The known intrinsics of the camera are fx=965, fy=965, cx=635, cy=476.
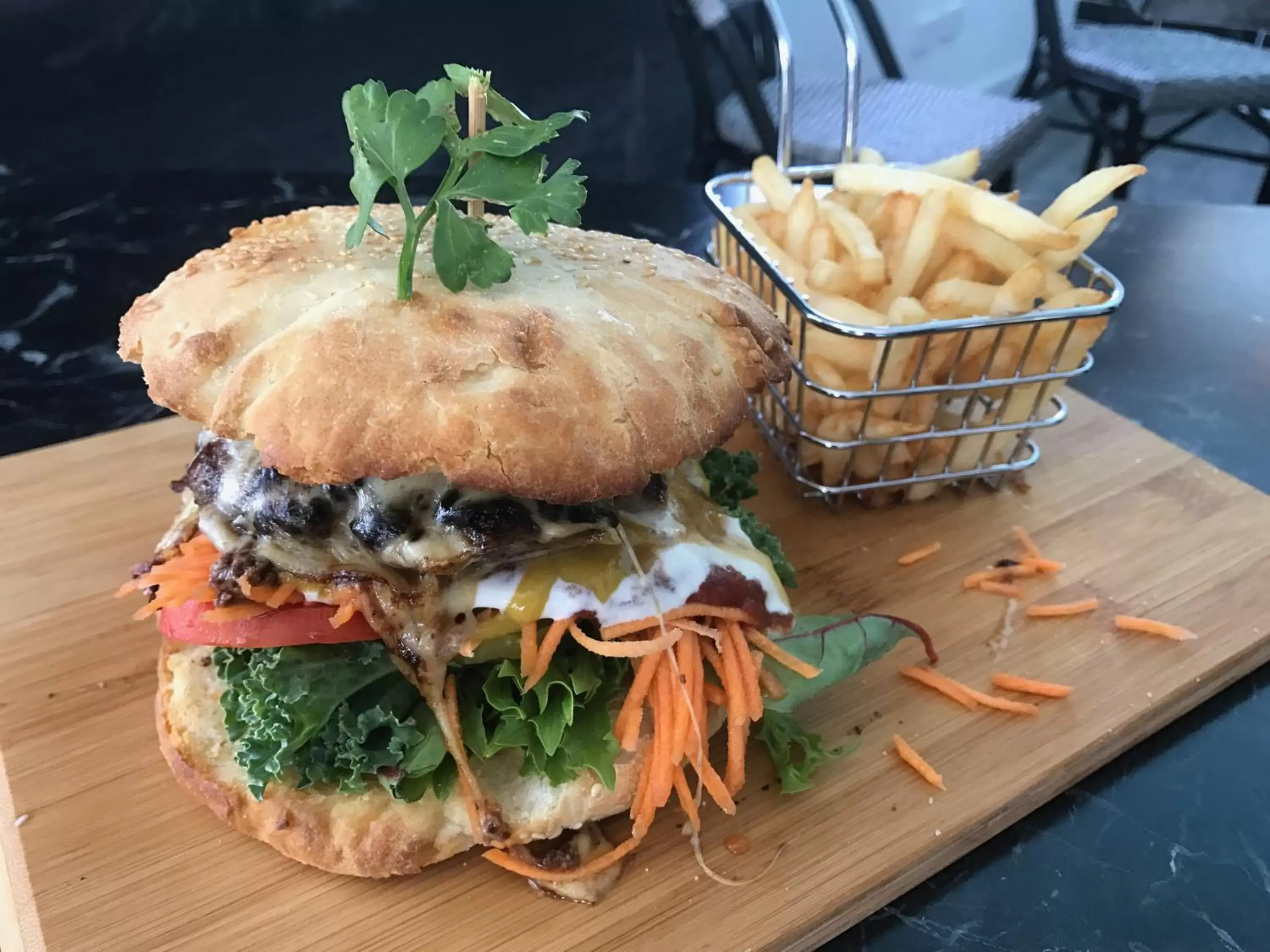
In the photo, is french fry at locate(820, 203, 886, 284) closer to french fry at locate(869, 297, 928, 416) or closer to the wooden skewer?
A: french fry at locate(869, 297, 928, 416)

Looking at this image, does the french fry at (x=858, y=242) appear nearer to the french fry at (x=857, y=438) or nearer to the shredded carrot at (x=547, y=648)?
the french fry at (x=857, y=438)

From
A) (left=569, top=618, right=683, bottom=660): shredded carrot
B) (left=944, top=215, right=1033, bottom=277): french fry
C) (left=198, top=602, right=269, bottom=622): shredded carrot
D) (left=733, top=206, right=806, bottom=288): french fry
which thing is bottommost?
(left=198, top=602, right=269, bottom=622): shredded carrot

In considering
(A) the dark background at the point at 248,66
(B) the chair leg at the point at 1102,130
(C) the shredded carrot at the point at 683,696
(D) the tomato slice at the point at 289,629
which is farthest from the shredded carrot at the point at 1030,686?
(B) the chair leg at the point at 1102,130

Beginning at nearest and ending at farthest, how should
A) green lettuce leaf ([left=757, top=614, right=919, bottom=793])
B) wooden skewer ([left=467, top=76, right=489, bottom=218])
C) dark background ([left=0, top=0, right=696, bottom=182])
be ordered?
wooden skewer ([left=467, top=76, right=489, bottom=218]) < green lettuce leaf ([left=757, top=614, right=919, bottom=793]) < dark background ([left=0, top=0, right=696, bottom=182])

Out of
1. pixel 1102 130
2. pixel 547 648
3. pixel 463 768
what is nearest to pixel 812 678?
pixel 547 648

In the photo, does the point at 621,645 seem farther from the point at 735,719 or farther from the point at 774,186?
the point at 774,186

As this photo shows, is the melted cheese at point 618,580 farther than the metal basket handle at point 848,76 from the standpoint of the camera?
No

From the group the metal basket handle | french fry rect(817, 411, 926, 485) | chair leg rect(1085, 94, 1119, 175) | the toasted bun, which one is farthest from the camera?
chair leg rect(1085, 94, 1119, 175)

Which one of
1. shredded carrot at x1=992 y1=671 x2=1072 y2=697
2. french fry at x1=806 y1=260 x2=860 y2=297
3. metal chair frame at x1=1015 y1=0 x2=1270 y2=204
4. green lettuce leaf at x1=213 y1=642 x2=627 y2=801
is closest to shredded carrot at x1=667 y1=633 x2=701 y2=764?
green lettuce leaf at x1=213 y1=642 x2=627 y2=801
